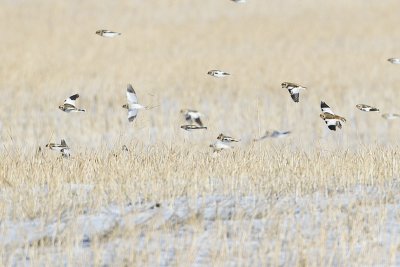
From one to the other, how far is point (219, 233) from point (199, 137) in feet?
29.6

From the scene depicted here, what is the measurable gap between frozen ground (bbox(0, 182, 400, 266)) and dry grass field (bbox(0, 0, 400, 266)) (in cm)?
2

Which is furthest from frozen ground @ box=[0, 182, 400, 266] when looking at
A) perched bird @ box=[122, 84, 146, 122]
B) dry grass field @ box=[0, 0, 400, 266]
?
perched bird @ box=[122, 84, 146, 122]

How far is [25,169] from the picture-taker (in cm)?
959

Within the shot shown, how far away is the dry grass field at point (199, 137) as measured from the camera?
23.9 ft

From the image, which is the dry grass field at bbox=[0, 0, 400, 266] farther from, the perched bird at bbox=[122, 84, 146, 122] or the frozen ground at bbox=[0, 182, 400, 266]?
the perched bird at bbox=[122, 84, 146, 122]

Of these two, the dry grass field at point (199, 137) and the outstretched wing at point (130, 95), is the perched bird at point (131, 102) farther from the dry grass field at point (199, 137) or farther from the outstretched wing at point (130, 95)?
the dry grass field at point (199, 137)

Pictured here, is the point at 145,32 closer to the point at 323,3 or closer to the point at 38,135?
the point at 323,3

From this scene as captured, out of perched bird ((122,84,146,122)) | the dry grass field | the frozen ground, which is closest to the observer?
the frozen ground

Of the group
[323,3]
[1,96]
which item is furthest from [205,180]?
[323,3]

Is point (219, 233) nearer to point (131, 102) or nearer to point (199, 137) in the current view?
point (131, 102)

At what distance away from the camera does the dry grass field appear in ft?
23.9

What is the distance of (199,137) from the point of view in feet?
53.4

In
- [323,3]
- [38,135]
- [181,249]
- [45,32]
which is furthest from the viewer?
[323,3]

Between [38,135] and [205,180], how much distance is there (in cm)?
830
